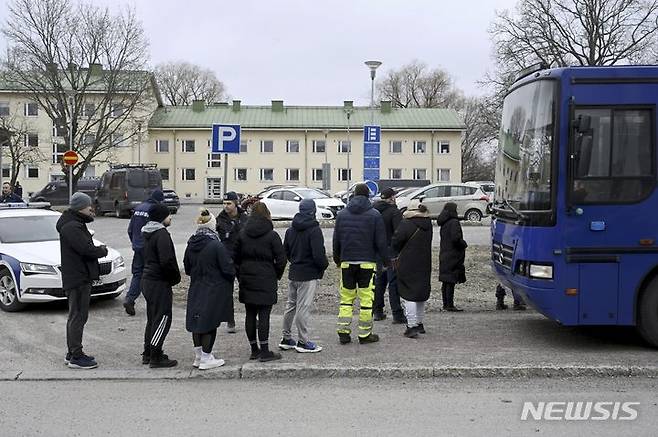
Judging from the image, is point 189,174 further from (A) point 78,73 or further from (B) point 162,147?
(A) point 78,73

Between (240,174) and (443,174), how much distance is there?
20398 millimetres

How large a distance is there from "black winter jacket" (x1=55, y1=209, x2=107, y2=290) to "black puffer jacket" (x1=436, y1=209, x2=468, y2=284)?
5.31 metres

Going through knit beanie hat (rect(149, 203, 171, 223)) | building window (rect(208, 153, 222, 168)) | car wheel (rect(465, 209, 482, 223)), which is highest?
building window (rect(208, 153, 222, 168))

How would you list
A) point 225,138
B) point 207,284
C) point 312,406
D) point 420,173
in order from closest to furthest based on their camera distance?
point 312,406 < point 207,284 < point 225,138 < point 420,173

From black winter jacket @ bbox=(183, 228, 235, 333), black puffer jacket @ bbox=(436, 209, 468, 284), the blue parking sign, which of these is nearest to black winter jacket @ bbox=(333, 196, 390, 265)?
black winter jacket @ bbox=(183, 228, 235, 333)

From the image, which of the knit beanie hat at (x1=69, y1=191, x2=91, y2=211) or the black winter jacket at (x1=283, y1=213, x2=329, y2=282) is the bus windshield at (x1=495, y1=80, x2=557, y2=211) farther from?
the knit beanie hat at (x1=69, y1=191, x2=91, y2=211)

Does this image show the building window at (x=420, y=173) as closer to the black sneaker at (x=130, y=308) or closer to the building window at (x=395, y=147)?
the building window at (x=395, y=147)

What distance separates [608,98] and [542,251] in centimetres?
188

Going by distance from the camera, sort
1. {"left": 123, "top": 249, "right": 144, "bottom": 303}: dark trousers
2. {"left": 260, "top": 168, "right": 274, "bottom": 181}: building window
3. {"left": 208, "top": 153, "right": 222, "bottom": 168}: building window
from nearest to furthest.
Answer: {"left": 123, "top": 249, "right": 144, "bottom": 303}: dark trousers
{"left": 208, "top": 153, "right": 222, "bottom": 168}: building window
{"left": 260, "top": 168, "right": 274, "bottom": 181}: building window

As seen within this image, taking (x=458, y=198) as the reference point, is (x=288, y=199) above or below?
below

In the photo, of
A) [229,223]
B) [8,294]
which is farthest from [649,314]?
[8,294]

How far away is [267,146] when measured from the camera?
67250 millimetres

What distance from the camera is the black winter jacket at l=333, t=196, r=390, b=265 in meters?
7.94

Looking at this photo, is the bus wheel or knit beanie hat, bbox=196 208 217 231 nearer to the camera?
knit beanie hat, bbox=196 208 217 231
